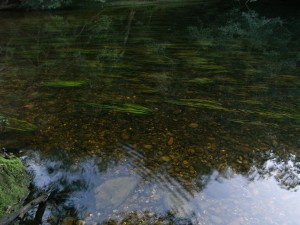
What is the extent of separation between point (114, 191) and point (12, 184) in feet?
4.42

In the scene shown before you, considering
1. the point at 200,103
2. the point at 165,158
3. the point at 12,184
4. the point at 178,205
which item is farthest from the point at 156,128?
the point at 12,184

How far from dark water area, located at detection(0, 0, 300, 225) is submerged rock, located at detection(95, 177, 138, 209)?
0.01 metres

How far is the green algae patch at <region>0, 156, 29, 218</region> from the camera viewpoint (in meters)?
3.97

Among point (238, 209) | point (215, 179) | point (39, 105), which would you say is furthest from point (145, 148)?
point (39, 105)

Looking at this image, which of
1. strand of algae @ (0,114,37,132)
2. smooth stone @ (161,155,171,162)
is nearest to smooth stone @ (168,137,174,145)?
smooth stone @ (161,155,171,162)

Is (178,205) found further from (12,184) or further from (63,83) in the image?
(63,83)

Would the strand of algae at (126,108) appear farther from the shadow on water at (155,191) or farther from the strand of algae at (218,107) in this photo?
the shadow on water at (155,191)

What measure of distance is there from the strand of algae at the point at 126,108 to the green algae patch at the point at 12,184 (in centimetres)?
254

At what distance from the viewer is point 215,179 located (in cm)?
489

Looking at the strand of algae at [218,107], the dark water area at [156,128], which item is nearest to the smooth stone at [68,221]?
the dark water area at [156,128]

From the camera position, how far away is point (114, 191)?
4.60m

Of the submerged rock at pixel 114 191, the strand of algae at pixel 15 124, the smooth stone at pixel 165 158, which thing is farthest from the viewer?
the strand of algae at pixel 15 124

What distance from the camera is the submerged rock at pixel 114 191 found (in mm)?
4379

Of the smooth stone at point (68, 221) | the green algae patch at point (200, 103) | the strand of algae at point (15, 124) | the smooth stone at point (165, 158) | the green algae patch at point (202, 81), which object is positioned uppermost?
the green algae patch at point (202, 81)
